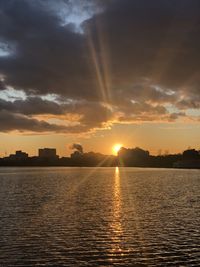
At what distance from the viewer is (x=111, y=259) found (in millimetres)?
40500

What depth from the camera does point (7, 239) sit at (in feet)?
160

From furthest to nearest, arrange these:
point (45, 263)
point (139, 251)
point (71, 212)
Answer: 1. point (71, 212)
2. point (139, 251)
3. point (45, 263)

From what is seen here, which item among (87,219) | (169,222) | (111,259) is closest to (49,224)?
(87,219)

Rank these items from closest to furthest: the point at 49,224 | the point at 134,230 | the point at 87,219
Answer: the point at 134,230
the point at 49,224
the point at 87,219

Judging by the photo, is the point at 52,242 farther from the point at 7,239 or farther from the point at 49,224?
the point at 49,224

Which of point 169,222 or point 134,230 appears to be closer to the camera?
point 134,230

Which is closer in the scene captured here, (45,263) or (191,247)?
(45,263)

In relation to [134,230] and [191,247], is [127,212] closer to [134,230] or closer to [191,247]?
[134,230]

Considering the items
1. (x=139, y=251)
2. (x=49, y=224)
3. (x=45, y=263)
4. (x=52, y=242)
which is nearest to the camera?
(x=45, y=263)

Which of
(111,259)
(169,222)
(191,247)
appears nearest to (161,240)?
(191,247)

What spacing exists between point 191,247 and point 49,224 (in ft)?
72.3

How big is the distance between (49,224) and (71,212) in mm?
14323

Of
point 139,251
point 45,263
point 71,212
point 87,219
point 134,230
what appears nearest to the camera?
point 45,263

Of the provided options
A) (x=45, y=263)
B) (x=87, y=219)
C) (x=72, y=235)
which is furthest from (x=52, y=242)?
(x=87, y=219)
